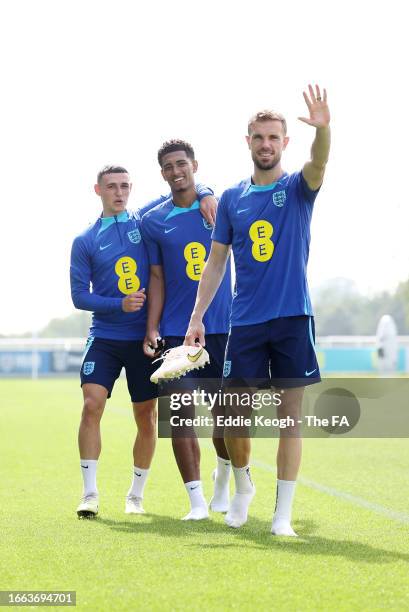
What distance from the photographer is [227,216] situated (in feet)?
22.5

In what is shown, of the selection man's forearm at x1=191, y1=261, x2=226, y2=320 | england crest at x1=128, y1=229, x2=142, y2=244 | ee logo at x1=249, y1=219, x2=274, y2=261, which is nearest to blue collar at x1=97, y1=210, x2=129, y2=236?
england crest at x1=128, y1=229, x2=142, y2=244

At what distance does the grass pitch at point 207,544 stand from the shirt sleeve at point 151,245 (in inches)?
69.1

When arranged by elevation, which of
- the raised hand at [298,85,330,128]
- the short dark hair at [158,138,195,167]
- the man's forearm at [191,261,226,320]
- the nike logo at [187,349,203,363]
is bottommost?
the nike logo at [187,349,203,363]

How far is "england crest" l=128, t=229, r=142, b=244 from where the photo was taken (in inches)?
313

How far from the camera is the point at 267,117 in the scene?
6539mm

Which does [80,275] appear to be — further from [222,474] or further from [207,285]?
[222,474]

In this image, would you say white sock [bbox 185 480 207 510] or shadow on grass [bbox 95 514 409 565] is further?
white sock [bbox 185 480 207 510]

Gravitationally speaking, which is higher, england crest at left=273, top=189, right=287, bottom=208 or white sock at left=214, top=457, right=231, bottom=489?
england crest at left=273, top=189, right=287, bottom=208

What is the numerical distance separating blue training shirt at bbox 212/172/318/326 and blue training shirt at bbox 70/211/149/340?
1.33 m

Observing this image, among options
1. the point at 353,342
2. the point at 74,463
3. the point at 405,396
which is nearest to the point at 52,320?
the point at 353,342

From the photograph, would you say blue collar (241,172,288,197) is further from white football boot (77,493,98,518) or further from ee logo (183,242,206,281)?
white football boot (77,493,98,518)

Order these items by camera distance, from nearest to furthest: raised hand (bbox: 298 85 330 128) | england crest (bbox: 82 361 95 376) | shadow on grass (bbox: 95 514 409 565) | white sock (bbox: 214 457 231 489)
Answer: shadow on grass (bbox: 95 514 409 565) → raised hand (bbox: 298 85 330 128) → england crest (bbox: 82 361 95 376) → white sock (bbox: 214 457 231 489)

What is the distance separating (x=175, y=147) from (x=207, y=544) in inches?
106

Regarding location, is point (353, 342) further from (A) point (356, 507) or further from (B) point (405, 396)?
(A) point (356, 507)
